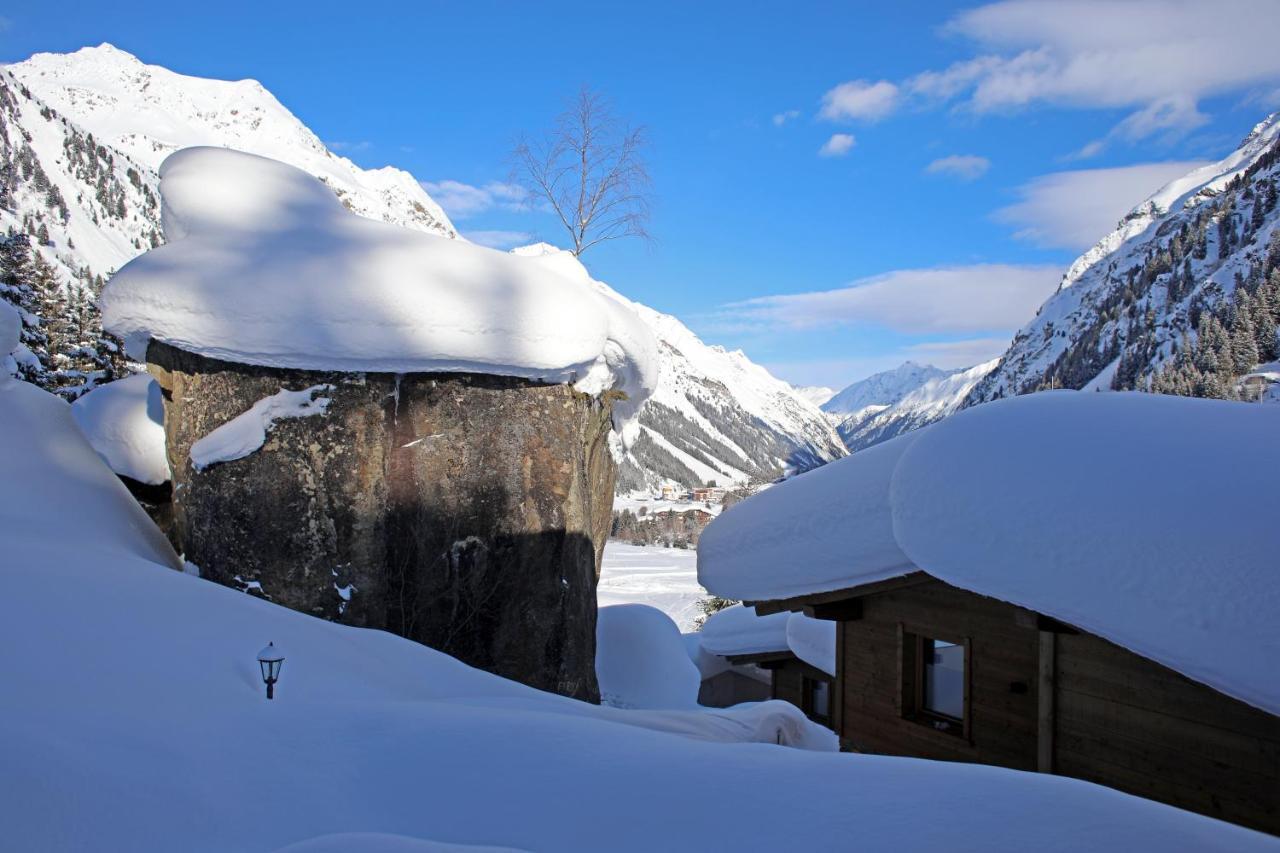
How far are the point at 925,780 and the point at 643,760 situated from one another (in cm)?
95

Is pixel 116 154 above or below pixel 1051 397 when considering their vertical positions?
above

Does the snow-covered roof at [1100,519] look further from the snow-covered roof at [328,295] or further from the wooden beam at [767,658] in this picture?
the wooden beam at [767,658]

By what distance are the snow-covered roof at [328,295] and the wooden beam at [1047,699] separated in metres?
5.40

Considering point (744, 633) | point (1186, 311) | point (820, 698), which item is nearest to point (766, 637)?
point (744, 633)

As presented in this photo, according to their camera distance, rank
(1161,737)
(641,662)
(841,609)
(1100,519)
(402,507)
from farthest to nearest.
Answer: (641,662) → (402,507) → (841,609) → (1161,737) → (1100,519)

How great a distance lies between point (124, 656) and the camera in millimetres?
3496

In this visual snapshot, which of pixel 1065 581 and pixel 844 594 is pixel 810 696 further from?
pixel 1065 581

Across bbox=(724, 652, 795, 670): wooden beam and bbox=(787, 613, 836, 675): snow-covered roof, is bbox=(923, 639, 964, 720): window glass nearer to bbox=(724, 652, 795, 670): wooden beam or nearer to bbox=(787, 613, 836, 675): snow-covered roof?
bbox=(787, 613, 836, 675): snow-covered roof

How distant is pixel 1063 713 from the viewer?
191 inches

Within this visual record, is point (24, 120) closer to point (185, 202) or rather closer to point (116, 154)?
point (116, 154)

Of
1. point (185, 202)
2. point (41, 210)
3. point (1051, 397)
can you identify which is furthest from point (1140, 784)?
point (41, 210)

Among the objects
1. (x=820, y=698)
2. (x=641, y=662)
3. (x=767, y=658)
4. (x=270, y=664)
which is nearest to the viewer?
(x=270, y=664)

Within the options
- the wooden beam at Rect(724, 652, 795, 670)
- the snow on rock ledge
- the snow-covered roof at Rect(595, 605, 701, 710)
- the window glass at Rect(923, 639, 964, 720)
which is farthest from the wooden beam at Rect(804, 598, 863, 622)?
the wooden beam at Rect(724, 652, 795, 670)

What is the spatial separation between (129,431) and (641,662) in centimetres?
733
